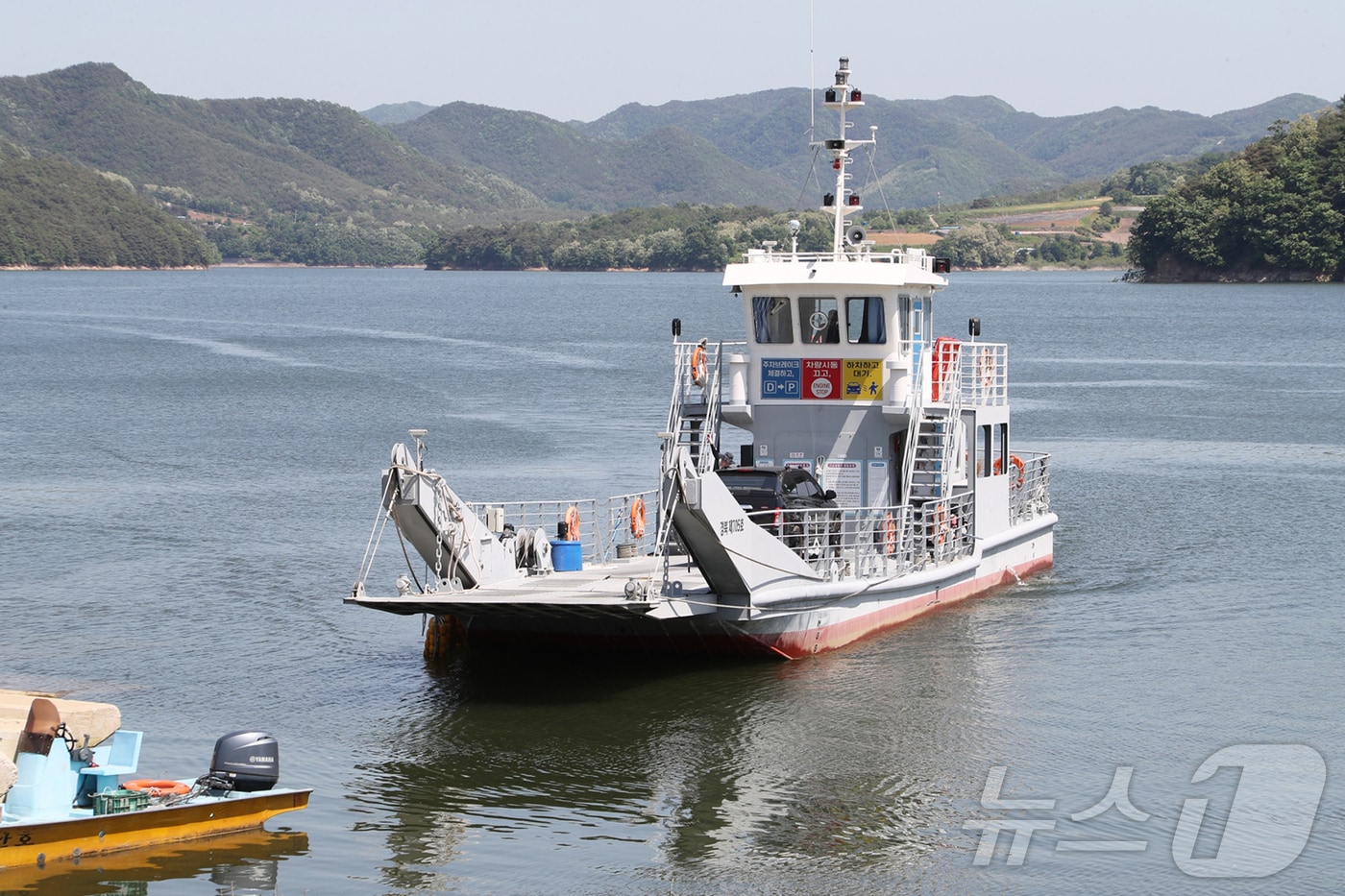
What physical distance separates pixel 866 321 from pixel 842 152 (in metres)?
2.65

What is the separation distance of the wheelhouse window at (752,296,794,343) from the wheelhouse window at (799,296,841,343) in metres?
0.24

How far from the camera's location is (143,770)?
1666cm

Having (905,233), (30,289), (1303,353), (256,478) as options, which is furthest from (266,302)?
(256,478)

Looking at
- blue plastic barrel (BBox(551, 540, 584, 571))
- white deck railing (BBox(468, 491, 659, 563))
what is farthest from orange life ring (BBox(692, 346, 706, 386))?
blue plastic barrel (BBox(551, 540, 584, 571))

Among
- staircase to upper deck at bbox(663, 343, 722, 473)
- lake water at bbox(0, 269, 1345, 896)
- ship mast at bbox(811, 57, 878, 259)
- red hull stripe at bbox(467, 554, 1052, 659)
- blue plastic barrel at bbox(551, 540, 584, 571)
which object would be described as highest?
ship mast at bbox(811, 57, 878, 259)

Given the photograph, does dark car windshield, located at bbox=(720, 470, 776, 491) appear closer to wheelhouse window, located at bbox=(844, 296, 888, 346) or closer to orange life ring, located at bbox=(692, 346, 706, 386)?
orange life ring, located at bbox=(692, 346, 706, 386)

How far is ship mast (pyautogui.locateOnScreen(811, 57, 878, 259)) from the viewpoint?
82.5ft

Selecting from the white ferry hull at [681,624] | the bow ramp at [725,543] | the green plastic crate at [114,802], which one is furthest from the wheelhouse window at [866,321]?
the green plastic crate at [114,802]

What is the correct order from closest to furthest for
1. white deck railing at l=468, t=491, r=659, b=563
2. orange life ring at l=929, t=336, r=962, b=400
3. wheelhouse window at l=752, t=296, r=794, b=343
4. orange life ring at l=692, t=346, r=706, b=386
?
white deck railing at l=468, t=491, r=659, b=563, orange life ring at l=692, t=346, r=706, b=386, wheelhouse window at l=752, t=296, r=794, b=343, orange life ring at l=929, t=336, r=962, b=400

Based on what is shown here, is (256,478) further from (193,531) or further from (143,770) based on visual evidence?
(143,770)

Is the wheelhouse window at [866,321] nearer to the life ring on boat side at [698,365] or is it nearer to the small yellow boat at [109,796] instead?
the life ring on boat side at [698,365]

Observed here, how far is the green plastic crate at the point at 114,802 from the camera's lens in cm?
1427

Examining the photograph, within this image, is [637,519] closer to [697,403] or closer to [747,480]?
[747,480]

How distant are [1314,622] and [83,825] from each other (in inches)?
693
